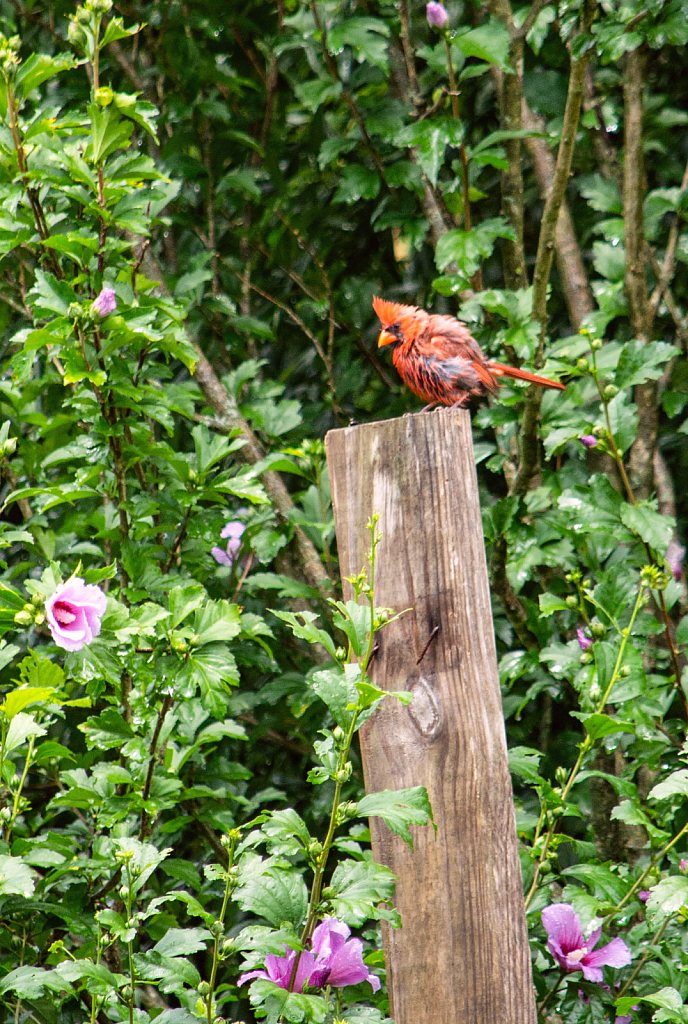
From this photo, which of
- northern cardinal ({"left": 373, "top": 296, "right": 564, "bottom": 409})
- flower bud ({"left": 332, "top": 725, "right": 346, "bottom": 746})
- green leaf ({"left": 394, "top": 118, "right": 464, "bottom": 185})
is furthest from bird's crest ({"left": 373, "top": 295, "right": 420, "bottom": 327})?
flower bud ({"left": 332, "top": 725, "right": 346, "bottom": 746})

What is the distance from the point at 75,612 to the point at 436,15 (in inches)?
72.7

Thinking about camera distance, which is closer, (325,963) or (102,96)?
(325,963)

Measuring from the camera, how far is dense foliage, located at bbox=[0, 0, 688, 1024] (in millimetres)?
1692

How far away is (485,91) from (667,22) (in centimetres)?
86

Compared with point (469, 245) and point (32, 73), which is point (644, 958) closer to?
point (469, 245)

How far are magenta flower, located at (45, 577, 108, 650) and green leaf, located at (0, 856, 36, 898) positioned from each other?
0.36 metres

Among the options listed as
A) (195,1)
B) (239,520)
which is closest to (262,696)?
(239,520)

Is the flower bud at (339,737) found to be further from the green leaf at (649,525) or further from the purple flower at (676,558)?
the purple flower at (676,558)

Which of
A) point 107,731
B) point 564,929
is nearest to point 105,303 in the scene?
point 107,731

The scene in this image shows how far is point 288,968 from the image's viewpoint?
145cm

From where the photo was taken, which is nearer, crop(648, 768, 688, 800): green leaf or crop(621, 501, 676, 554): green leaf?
crop(648, 768, 688, 800): green leaf

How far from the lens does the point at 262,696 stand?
2.61 meters

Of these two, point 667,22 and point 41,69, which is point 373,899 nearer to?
point 41,69

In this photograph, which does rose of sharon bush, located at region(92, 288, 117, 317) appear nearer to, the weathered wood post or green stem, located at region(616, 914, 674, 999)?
the weathered wood post
